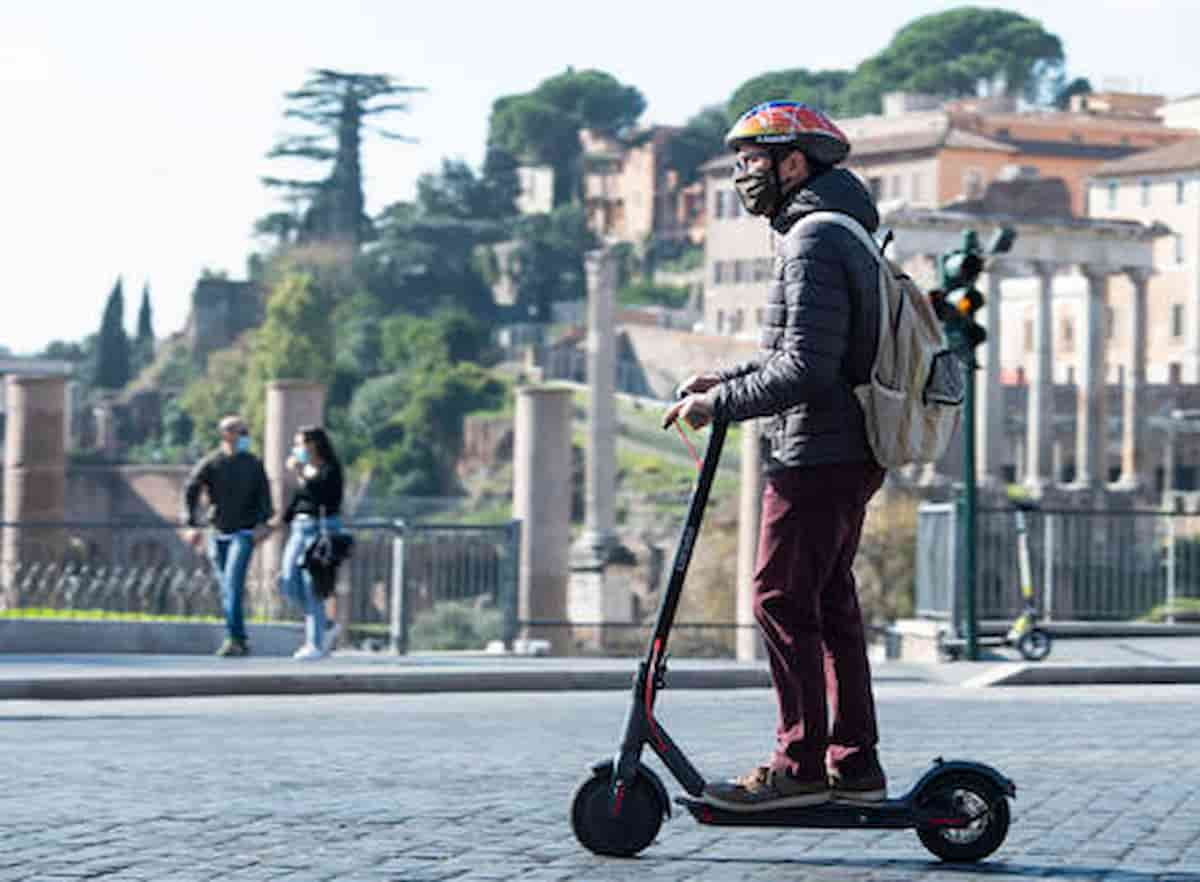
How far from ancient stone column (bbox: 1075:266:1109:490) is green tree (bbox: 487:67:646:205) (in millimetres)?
79906

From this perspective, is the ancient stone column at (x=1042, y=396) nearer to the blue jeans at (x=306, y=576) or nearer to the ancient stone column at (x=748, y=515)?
the ancient stone column at (x=748, y=515)

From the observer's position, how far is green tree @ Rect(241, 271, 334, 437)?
391 ft

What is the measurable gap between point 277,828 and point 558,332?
13422 cm

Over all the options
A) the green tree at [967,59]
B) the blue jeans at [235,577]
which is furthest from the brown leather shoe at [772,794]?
the green tree at [967,59]

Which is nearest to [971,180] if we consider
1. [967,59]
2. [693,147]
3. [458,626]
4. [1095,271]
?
[967,59]

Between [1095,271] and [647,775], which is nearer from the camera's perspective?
[647,775]

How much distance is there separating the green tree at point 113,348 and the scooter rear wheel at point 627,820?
137257mm

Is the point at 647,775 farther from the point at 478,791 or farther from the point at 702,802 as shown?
the point at 478,791

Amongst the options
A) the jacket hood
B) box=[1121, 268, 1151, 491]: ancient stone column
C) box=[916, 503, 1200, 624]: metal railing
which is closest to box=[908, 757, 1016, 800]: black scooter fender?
the jacket hood

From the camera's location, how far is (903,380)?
783cm

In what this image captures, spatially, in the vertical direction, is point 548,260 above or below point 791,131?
above

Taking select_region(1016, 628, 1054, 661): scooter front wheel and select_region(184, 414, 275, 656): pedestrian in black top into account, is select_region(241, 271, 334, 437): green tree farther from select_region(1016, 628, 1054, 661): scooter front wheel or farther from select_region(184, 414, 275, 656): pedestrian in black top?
select_region(184, 414, 275, 656): pedestrian in black top

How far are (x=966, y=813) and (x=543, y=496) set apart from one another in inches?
1325

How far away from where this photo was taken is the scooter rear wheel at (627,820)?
779 cm
